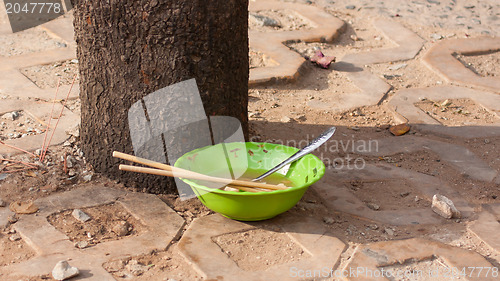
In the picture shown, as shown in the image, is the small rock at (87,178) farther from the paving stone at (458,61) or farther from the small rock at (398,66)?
the paving stone at (458,61)

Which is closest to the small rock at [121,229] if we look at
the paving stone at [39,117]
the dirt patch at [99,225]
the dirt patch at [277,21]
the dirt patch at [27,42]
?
the dirt patch at [99,225]

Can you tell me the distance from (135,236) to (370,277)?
3.11 ft

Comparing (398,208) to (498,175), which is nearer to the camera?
(398,208)

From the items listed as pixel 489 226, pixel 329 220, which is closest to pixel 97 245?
pixel 329 220

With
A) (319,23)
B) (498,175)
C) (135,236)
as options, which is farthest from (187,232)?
(319,23)

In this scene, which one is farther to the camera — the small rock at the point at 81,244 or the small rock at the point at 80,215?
the small rock at the point at 80,215

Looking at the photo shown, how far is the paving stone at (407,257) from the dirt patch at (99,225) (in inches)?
35.4

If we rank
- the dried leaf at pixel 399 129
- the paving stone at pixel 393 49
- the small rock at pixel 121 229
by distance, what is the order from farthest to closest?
the paving stone at pixel 393 49
the dried leaf at pixel 399 129
the small rock at pixel 121 229

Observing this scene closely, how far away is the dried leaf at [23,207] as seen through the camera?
257cm

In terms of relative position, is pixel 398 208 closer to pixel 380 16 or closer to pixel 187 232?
pixel 187 232

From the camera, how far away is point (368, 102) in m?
3.89

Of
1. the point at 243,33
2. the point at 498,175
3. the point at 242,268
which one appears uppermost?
the point at 243,33

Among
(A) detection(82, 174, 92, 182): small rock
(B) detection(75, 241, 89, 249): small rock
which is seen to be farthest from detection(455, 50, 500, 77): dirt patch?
(B) detection(75, 241, 89, 249): small rock

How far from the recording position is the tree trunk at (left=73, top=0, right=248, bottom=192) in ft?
8.30
